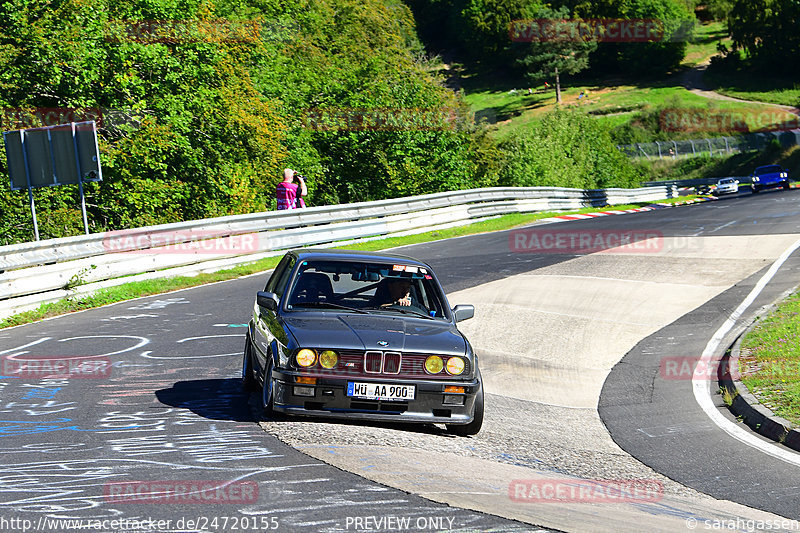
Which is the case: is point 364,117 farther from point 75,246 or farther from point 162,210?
point 75,246

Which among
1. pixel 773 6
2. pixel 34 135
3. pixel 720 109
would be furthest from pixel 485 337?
pixel 773 6

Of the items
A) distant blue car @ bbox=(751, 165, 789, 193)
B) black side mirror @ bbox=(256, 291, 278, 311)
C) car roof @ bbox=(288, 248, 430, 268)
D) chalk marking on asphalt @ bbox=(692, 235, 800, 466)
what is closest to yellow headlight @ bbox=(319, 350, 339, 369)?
black side mirror @ bbox=(256, 291, 278, 311)

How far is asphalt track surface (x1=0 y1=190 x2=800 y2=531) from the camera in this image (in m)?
5.27

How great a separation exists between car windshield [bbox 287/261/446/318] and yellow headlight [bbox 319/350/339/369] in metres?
1.10

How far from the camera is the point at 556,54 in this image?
122 metres

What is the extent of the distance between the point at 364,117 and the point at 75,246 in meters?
22.9

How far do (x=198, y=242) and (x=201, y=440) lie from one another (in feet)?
40.6

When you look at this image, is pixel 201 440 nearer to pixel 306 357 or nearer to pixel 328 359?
pixel 306 357

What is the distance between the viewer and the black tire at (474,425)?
25.5 feet

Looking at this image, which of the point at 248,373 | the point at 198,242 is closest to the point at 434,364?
the point at 248,373

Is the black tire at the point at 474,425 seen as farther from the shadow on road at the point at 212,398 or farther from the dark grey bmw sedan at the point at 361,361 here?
the shadow on road at the point at 212,398

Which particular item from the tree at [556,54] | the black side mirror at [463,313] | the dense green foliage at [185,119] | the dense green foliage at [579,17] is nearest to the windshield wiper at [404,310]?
the black side mirror at [463,313]

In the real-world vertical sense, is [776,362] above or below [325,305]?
below

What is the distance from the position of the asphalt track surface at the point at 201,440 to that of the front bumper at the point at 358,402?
0.37 meters
